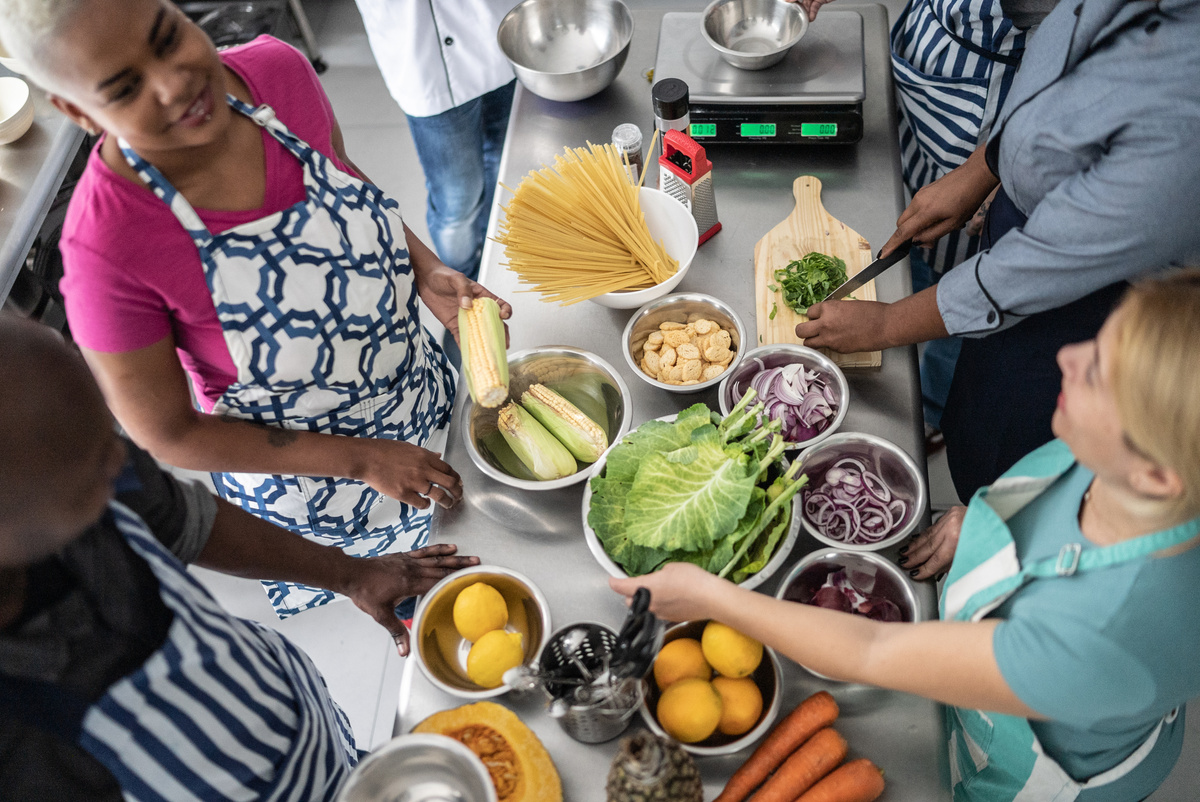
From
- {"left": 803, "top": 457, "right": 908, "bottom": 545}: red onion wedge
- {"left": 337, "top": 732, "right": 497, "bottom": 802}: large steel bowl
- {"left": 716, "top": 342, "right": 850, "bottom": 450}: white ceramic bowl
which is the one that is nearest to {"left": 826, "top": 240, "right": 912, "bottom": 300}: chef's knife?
{"left": 716, "top": 342, "right": 850, "bottom": 450}: white ceramic bowl

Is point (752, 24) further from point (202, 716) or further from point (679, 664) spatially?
point (202, 716)

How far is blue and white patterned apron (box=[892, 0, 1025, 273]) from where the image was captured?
1.95 metres

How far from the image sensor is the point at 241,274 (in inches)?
55.6

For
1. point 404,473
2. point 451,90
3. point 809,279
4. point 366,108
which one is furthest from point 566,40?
point 366,108

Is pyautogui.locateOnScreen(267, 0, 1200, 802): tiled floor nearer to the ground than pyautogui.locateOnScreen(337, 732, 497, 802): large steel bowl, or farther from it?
nearer to the ground

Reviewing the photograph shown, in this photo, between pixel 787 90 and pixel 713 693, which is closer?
pixel 713 693

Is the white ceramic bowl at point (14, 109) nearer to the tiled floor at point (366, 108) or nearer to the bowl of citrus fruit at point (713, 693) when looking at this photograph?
the tiled floor at point (366, 108)

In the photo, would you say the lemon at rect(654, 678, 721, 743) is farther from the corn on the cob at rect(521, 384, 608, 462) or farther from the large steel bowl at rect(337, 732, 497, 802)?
the corn on the cob at rect(521, 384, 608, 462)

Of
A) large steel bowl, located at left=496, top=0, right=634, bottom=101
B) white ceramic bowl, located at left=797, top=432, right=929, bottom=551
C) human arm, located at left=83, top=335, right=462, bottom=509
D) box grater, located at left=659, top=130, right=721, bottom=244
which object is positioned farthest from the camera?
large steel bowl, located at left=496, top=0, right=634, bottom=101

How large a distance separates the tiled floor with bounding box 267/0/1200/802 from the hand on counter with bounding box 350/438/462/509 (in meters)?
2.27

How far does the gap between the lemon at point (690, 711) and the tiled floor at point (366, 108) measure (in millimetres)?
2850

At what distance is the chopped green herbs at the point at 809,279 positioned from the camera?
5.95ft

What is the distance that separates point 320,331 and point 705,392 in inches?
31.0

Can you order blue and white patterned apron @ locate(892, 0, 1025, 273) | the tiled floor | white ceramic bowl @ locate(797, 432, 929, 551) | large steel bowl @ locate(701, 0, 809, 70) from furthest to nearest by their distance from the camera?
the tiled floor < large steel bowl @ locate(701, 0, 809, 70) < blue and white patterned apron @ locate(892, 0, 1025, 273) < white ceramic bowl @ locate(797, 432, 929, 551)
